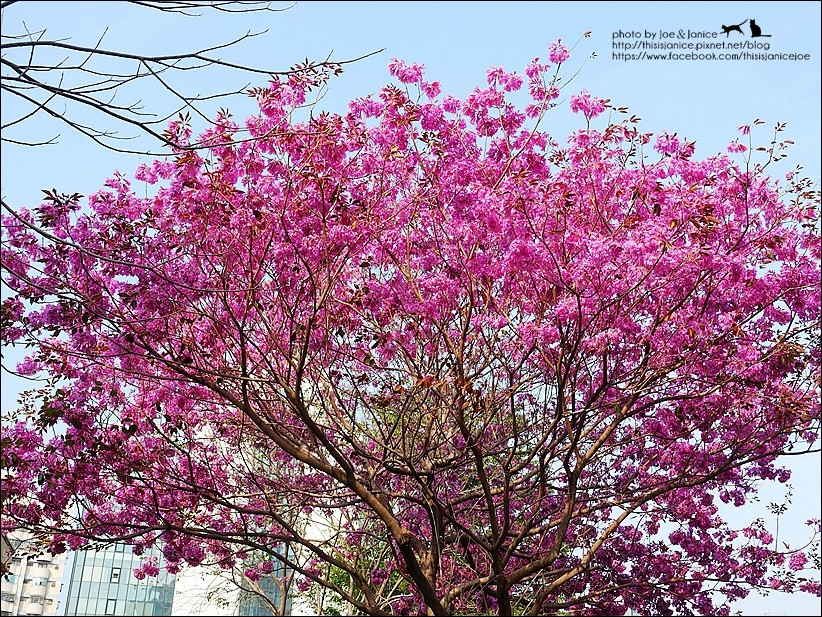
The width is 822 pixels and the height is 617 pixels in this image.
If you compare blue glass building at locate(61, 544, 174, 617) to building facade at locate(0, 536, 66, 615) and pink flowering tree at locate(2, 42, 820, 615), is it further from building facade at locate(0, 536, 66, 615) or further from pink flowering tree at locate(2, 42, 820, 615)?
pink flowering tree at locate(2, 42, 820, 615)

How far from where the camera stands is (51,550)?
29.1 feet

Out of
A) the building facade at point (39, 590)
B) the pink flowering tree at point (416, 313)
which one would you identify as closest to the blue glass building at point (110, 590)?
→ the building facade at point (39, 590)

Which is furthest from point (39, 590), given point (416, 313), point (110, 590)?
point (416, 313)

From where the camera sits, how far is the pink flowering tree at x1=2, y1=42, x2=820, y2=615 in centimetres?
754

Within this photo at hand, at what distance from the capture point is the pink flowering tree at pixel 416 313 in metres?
7.54

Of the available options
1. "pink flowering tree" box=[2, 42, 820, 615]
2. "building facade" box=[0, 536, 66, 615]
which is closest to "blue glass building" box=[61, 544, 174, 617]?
"building facade" box=[0, 536, 66, 615]

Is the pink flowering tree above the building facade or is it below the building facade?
below

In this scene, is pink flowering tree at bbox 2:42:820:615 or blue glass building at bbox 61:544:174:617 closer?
pink flowering tree at bbox 2:42:820:615

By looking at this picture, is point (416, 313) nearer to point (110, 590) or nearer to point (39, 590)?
point (110, 590)

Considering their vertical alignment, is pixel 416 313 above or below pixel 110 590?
below

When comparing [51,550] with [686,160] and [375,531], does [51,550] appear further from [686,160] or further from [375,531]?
[686,160]

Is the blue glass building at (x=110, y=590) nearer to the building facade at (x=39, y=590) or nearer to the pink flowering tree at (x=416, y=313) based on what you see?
the building facade at (x=39, y=590)

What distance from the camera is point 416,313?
26.9 ft

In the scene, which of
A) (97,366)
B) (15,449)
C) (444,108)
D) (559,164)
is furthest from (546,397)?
(15,449)
